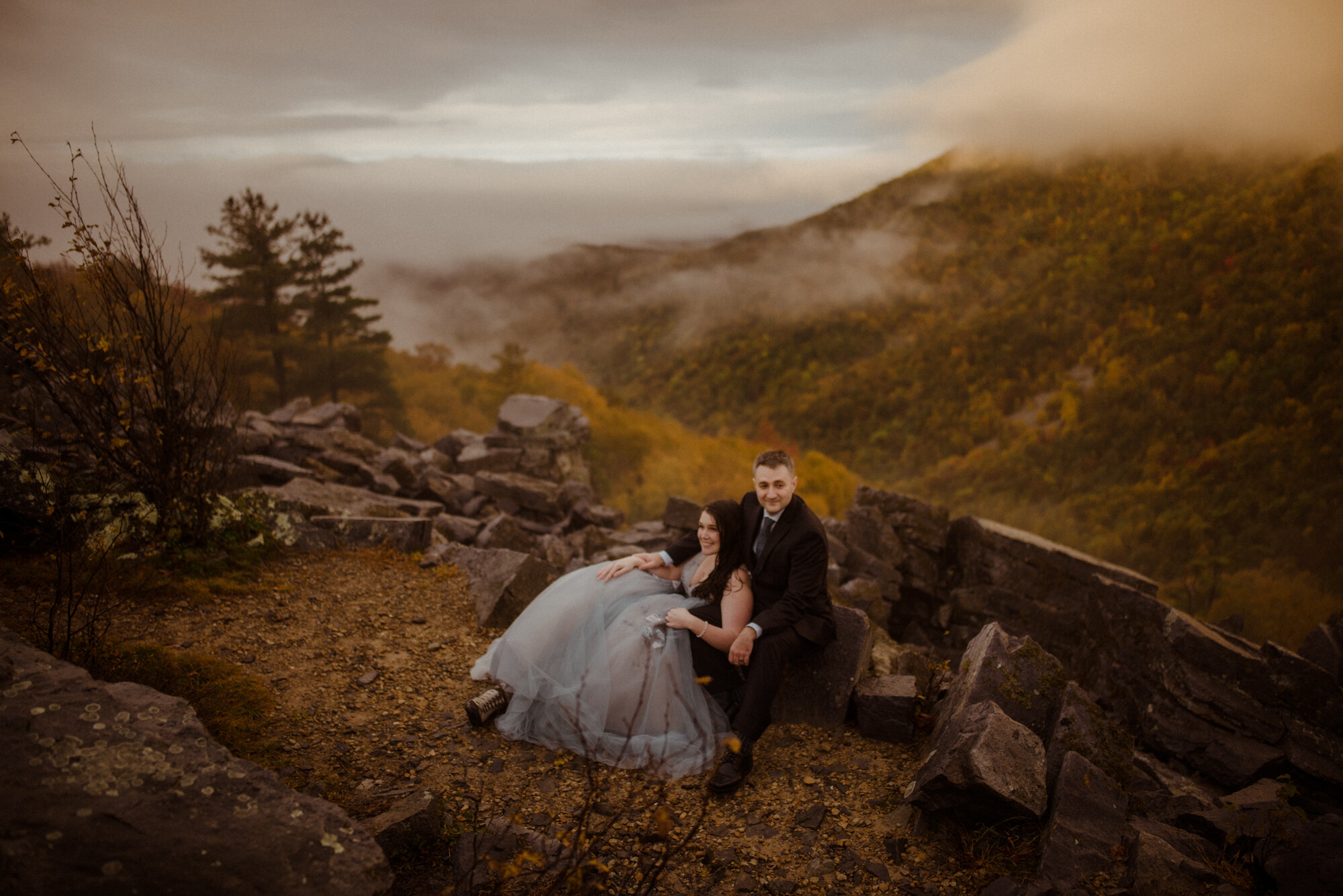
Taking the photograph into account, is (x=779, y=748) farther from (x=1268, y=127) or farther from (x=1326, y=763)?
(x=1268, y=127)

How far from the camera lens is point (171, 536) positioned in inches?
243

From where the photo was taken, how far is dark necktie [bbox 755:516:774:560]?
5.02m

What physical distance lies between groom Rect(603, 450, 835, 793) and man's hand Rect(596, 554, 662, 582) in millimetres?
51

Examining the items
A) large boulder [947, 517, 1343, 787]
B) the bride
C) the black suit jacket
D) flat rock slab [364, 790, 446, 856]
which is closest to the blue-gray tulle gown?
the bride

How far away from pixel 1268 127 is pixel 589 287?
184 ft

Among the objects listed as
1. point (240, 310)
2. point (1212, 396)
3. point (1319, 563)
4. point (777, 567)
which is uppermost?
point (240, 310)

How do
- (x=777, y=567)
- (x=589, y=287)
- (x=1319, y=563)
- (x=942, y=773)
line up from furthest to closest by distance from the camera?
(x=589, y=287) → (x=1319, y=563) → (x=777, y=567) → (x=942, y=773)

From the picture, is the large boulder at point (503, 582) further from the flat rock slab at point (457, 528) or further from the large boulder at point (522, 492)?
the large boulder at point (522, 492)

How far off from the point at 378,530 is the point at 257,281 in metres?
18.5

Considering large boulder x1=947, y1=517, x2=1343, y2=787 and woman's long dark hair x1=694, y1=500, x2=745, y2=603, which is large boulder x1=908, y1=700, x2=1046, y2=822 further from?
large boulder x1=947, y1=517, x2=1343, y2=787

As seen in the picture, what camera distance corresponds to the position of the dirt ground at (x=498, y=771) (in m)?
3.71

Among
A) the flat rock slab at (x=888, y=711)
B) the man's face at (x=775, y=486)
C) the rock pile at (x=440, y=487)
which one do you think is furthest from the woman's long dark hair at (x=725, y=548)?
the rock pile at (x=440, y=487)

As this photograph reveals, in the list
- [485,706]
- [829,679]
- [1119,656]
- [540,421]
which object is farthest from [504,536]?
[540,421]

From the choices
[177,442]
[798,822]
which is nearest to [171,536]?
[177,442]
